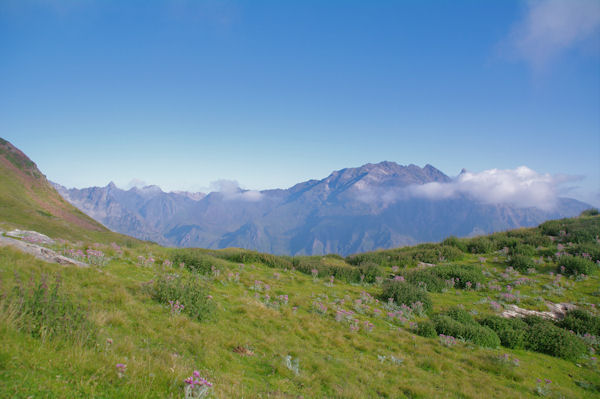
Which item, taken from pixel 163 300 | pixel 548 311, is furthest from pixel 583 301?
pixel 163 300

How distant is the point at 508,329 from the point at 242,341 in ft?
33.8

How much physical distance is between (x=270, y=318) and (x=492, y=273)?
16.2 meters

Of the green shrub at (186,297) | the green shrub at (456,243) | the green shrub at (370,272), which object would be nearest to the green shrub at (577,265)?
the green shrub at (456,243)

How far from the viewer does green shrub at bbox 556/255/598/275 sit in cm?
1664

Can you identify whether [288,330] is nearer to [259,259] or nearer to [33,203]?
[259,259]

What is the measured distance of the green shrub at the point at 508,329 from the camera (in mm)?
10742

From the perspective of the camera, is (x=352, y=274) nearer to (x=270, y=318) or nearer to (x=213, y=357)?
(x=270, y=318)

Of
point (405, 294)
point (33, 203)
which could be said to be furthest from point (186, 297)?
point (33, 203)

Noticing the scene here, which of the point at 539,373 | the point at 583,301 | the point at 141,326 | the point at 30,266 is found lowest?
the point at 539,373

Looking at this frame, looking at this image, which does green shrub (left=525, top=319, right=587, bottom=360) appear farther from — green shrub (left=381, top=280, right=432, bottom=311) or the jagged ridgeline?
green shrub (left=381, top=280, right=432, bottom=311)

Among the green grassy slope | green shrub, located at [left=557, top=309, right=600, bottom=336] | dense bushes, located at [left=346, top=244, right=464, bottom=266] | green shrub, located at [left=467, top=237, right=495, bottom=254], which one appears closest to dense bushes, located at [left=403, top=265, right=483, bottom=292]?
the green grassy slope

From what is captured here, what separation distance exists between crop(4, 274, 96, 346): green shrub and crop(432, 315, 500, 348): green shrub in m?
11.7

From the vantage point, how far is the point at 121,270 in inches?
458

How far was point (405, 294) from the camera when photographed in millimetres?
14484
